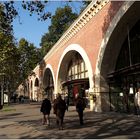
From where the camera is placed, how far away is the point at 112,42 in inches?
1073

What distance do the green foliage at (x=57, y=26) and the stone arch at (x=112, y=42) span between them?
2185 inches

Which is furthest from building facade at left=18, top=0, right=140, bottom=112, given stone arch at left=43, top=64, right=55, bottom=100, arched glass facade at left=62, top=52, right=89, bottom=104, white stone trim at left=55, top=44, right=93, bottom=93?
stone arch at left=43, top=64, right=55, bottom=100

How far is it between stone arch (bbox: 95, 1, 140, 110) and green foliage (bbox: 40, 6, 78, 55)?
55504 mm

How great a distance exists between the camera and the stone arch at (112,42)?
23.6 metres

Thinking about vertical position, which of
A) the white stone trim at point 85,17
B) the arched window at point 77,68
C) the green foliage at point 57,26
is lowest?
the arched window at point 77,68

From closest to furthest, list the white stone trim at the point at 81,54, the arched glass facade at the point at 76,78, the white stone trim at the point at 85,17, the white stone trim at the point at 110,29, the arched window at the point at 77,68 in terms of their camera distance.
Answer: the white stone trim at the point at 110,29, the white stone trim at the point at 85,17, the white stone trim at the point at 81,54, the arched glass facade at the point at 76,78, the arched window at the point at 77,68

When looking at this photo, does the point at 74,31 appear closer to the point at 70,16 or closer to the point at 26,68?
the point at 26,68

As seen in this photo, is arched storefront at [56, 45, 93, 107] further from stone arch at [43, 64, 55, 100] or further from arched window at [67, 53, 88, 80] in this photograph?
stone arch at [43, 64, 55, 100]

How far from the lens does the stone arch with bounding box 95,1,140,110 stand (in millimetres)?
23594

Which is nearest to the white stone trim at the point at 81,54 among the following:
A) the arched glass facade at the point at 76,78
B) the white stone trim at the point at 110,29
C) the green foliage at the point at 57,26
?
the arched glass facade at the point at 76,78

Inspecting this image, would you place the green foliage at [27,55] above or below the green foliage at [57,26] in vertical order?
below

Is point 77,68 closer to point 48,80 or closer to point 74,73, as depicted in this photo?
point 74,73

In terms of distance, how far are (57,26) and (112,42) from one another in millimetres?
70221

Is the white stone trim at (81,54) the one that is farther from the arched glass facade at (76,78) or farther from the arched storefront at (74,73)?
A: the arched glass facade at (76,78)
